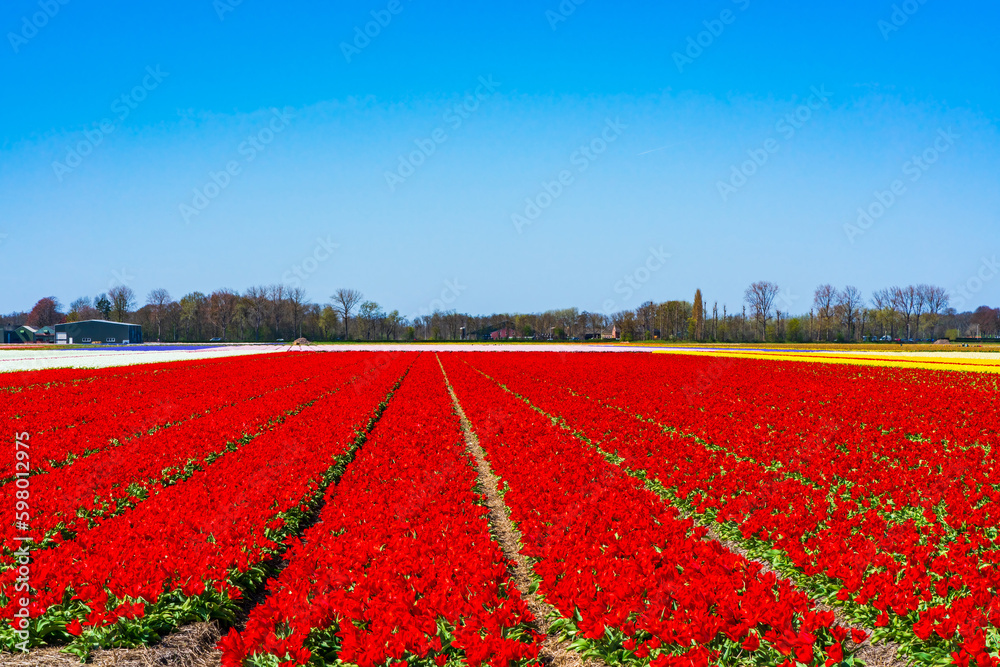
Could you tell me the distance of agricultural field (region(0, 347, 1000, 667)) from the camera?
4270 mm

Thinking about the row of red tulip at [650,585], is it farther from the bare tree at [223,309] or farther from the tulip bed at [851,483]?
the bare tree at [223,309]

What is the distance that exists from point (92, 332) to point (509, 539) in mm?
137642

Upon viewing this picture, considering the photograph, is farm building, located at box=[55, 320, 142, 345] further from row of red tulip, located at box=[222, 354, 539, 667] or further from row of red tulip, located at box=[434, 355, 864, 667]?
row of red tulip, located at box=[434, 355, 864, 667]

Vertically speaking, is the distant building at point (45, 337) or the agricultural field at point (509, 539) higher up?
the distant building at point (45, 337)

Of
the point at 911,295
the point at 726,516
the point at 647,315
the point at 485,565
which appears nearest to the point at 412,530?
the point at 485,565

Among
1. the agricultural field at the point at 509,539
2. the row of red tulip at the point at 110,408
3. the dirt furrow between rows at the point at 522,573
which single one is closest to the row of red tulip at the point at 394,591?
the agricultural field at the point at 509,539

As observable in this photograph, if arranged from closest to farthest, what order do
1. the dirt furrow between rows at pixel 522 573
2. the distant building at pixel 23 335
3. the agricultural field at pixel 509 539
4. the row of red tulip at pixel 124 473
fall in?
the agricultural field at pixel 509 539 → the dirt furrow between rows at pixel 522 573 → the row of red tulip at pixel 124 473 → the distant building at pixel 23 335

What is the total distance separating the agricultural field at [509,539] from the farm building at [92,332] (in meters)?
123

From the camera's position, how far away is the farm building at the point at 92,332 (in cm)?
11762

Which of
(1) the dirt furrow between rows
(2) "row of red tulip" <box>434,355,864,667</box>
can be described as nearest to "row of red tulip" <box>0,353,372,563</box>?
(1) the dirt furrow between rows

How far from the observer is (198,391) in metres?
20.5

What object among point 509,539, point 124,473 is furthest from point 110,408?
point 509,539

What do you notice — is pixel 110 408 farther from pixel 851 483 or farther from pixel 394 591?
pixel 851 483

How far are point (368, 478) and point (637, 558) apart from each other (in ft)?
14.8
